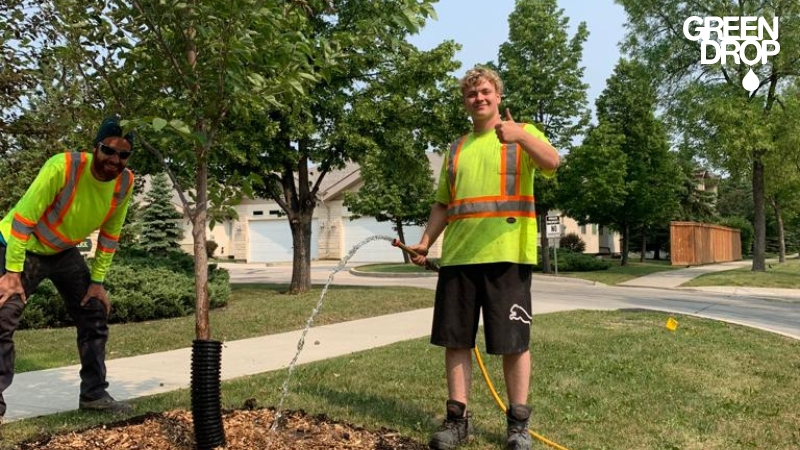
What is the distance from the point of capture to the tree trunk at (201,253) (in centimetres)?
337

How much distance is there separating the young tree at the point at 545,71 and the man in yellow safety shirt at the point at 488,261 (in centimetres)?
1926

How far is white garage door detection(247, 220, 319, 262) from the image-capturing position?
4128cm

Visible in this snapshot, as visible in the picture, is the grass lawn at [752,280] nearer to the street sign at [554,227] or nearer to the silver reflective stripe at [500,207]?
the street sign at [554,227]

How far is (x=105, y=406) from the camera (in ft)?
14.2

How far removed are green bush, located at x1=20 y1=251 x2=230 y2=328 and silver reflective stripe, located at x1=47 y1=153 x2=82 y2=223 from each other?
586 cm

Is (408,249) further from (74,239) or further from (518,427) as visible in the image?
(74,239)

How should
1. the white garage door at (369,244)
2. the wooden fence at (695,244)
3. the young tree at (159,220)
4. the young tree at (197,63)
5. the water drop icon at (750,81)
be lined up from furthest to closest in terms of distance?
the white garage door at (369,244)
the wooden fence at (695,244)
the water drop icon at (750,81)
the young tree at (159,220)
the young tree at (197,63)

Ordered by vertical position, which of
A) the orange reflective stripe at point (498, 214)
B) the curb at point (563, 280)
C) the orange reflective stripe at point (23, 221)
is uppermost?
the orange reflective stripe at point (498, 214)

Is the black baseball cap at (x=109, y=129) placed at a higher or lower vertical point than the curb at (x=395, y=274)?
higher

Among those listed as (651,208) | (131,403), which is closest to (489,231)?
(131,403)

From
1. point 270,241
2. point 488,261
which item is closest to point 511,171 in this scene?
point 488,261

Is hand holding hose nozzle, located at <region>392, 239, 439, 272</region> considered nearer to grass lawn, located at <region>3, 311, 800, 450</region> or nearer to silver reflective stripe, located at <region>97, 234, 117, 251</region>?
grass lawn, located at <region>3, 311, 800, 450</region>

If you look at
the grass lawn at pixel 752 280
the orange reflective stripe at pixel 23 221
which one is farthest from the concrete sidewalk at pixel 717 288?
the orange reflective stripe at pixel 23 221

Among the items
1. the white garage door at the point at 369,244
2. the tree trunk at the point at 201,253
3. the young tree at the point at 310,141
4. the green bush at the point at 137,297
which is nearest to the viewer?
the tree trunk at the point at 201,253
